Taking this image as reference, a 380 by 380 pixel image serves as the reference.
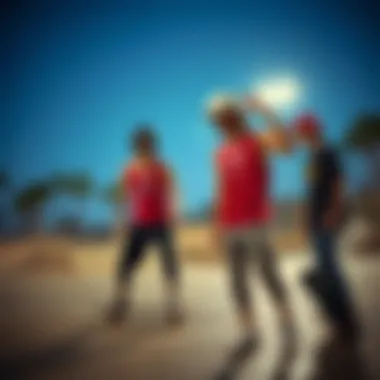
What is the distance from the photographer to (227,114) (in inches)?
62.6

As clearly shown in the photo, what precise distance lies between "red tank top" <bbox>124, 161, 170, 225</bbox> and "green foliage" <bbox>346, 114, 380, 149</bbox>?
50cm

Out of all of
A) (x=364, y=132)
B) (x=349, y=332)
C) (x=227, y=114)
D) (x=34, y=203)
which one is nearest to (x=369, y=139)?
(x=364, y=132)

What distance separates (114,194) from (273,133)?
0.45m

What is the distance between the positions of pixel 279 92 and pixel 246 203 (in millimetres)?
306

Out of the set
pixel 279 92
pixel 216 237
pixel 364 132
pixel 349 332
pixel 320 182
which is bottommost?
pixel 349 332

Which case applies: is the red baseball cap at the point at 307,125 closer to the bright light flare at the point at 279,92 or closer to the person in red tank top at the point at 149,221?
the bright light flare at the point at 279,92

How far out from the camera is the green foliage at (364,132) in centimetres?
158

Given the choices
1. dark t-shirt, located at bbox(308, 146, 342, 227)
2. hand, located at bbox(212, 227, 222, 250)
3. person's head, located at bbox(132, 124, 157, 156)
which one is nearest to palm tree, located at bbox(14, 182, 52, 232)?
person's head, located at bbox(132, 124, 157, 156)

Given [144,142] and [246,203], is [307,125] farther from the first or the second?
[144,142]

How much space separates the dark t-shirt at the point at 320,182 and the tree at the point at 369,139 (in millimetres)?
64

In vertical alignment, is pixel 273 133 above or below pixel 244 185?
above

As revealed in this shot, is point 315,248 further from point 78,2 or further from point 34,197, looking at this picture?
point 78,2

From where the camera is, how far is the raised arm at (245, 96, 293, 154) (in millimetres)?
1566

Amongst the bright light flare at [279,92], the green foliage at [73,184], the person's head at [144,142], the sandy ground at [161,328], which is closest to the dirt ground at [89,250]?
the sandy ground at [161,328]
